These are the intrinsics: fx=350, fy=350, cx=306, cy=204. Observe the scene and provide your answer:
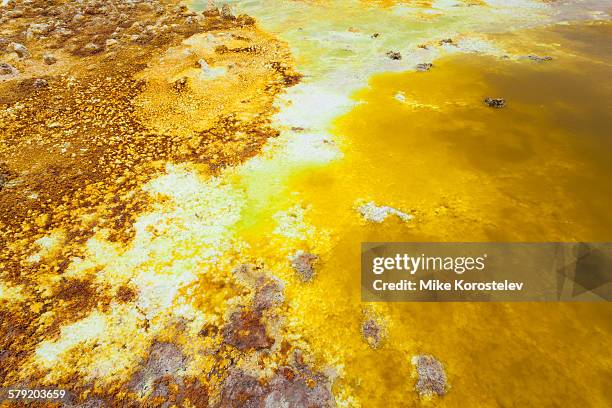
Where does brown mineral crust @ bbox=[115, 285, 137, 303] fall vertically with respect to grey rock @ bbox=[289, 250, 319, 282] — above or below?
below

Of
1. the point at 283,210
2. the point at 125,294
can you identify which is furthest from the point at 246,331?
the point at 283,210

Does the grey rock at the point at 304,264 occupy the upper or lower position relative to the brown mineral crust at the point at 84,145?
lower

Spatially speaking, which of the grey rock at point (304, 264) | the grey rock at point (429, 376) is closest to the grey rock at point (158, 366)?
the grey rock at point (304, 264)

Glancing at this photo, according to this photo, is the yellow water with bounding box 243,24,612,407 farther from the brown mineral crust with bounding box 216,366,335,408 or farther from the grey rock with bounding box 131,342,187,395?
the grey rock with bounding box 131,342,187,395

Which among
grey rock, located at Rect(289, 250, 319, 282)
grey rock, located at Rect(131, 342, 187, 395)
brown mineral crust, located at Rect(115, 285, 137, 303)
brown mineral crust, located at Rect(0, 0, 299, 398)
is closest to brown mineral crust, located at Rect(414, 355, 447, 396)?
grey rock, located at Rect(289, 250, 319, 282)

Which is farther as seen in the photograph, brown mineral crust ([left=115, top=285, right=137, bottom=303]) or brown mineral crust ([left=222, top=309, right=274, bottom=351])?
brown mineral crust ([left=115, top=285, right=137, bottom=303])

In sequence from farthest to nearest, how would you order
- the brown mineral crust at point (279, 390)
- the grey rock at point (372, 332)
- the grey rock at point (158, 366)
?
the grey rock at point (372, 332), the grey rock at point (158, 366), the brown mineral crust at point (279, 390)

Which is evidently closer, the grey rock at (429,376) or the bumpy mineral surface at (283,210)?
the grey rock at (429,376)

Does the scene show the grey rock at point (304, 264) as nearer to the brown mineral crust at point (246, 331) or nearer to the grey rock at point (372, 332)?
the brown mineral crust at point (246, 331)

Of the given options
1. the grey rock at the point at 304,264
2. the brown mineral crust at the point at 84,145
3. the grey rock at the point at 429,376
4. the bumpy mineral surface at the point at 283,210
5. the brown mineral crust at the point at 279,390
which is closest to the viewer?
the brown mineral crust at the point at 279,390
